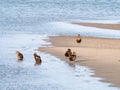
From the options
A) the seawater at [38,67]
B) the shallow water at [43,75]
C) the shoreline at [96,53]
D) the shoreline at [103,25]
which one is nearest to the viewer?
the shallow water at [43,75]

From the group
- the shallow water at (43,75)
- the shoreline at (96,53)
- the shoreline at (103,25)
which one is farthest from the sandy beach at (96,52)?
the shoreline at (103,25)

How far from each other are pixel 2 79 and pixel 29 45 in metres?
9.68

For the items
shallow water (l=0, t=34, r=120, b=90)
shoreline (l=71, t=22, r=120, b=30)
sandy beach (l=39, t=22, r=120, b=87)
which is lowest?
shallow water (l=0, t=34, r=120, b=90)

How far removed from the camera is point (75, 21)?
48500mm

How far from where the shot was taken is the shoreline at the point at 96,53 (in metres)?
24.3

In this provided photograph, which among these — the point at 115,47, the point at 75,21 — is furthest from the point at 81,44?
the point at 75,21

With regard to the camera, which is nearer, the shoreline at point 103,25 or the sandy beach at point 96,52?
the sandy beach at point 96,52

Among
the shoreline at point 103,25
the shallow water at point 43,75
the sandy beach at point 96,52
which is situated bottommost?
the shallow water at point 43,75

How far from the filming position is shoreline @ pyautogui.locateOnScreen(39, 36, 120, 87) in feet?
79.8

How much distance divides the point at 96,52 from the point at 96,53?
14.3 inches

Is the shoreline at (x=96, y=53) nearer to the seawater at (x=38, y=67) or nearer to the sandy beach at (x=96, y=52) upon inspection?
the sandy beach at (x=96, y=52)

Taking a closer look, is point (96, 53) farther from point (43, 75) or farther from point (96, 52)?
point (43, 75)

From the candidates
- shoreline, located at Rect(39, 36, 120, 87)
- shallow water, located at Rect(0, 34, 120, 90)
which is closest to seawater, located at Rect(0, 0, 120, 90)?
shallow water, located at Rect(0, 34, 120, 90)

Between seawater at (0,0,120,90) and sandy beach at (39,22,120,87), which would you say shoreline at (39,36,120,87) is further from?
seawater at (0,0,120,90)
